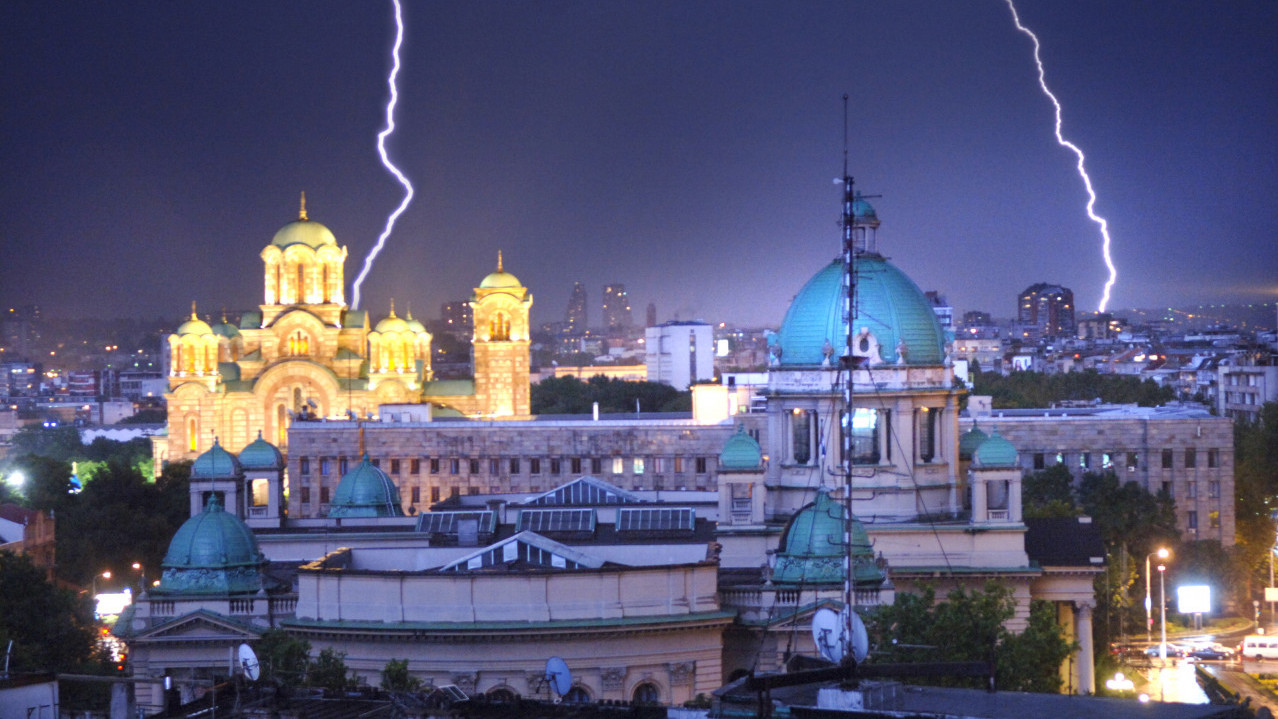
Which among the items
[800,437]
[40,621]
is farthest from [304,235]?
[800,437]

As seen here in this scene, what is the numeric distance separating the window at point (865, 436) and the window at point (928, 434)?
4.78ft

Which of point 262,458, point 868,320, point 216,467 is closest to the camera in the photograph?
point 868,320

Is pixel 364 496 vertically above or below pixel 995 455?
below

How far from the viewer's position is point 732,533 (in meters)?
63.5

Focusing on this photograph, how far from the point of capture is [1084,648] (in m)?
62.8

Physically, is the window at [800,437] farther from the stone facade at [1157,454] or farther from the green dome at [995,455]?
the stone facade at [1157,454]

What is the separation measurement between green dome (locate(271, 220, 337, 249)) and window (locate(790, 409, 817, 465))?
85072 millimetres

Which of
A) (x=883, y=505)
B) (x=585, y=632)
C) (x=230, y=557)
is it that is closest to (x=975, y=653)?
(x=585, y=632)

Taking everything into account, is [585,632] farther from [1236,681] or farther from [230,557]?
[1236,681]

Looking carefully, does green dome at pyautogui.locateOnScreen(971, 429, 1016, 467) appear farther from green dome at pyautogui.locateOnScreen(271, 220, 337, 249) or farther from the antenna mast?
green dome at pyautogui.locateOnScreen(271, 220, 337, 249)

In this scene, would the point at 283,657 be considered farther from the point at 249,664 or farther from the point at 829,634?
the point at 829,634

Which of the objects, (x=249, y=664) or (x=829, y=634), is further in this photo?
(x=249, y=664)

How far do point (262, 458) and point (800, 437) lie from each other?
919 inches

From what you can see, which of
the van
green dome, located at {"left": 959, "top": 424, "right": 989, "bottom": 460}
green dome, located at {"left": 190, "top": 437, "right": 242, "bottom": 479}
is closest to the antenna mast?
green dome, located at {"left": 959, "top": 424, "right": 989, "bottom": 460}
